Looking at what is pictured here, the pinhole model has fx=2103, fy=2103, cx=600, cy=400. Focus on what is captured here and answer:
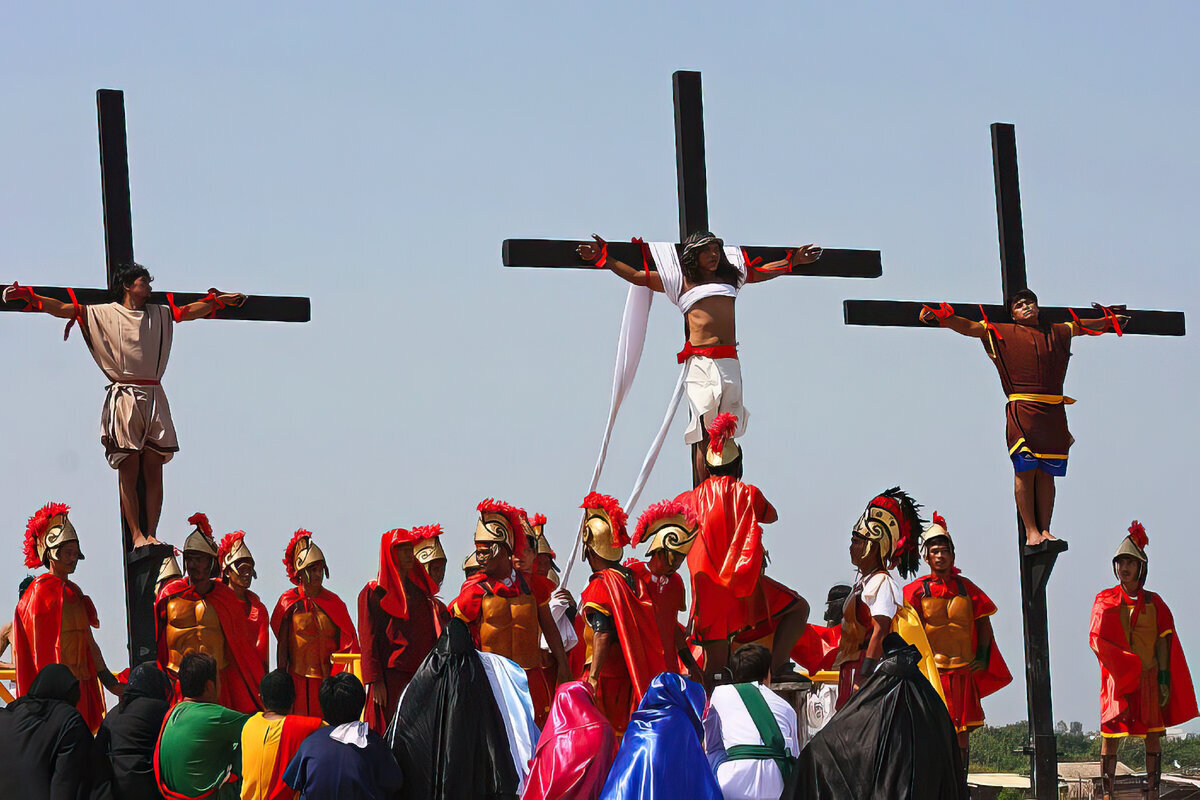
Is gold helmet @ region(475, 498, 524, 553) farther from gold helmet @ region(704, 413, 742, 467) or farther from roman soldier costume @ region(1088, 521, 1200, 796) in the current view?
roman soldier costume @ region(1088, 521, 1200, 796)

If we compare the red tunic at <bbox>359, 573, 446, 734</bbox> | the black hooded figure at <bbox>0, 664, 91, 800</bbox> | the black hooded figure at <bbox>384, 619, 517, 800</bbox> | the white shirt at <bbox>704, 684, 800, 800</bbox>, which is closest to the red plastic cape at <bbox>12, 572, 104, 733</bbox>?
the red tunic at <bbox>359, 573, 446, 734</bbox>

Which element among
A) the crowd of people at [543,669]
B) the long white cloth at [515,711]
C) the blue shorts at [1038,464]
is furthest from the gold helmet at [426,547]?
the blue shorts at [1038,464]

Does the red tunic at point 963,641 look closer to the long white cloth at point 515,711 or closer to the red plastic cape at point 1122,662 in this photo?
the red plastic cape at point 1122,662

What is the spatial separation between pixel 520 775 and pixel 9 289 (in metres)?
5.15

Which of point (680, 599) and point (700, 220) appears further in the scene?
point (700, 220)

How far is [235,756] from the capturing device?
1049 cm

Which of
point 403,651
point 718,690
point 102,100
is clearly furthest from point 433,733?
point 102,100

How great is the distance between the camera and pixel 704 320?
14.1 m

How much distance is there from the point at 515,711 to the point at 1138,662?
605 centimetres

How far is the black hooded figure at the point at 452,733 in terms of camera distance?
1042 cm

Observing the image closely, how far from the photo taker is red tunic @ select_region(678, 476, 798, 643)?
12961mm

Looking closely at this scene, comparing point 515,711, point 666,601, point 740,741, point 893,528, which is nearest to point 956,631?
point 893,528

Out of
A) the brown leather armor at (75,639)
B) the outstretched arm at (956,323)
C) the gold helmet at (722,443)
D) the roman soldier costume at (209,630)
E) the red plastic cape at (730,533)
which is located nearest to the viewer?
the red plastic cape at (730,533)

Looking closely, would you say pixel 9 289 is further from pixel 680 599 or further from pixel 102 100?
pixel 680 599
